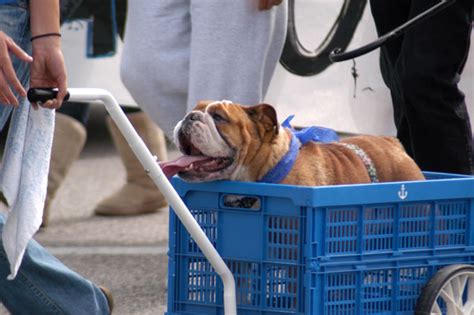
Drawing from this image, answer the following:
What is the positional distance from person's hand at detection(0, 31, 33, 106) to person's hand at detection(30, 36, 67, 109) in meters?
0.08

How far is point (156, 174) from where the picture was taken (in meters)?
3.29

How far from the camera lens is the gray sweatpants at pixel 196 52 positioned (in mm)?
4516

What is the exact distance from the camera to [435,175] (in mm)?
4051

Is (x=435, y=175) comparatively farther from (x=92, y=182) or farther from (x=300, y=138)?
(x=92, y=182)

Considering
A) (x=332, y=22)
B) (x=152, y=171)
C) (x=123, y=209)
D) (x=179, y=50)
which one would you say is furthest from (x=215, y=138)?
(x=123, y=209)

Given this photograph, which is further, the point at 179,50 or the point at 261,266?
the point at 179,50

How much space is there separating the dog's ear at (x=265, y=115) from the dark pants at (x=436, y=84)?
0.82 m

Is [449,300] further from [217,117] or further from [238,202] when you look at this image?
[217,117]

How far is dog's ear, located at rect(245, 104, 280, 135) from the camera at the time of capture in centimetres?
362

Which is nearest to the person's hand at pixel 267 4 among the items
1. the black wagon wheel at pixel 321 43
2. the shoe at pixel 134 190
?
the black wagon wheel at pixel 321 43

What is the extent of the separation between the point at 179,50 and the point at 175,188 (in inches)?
46.9

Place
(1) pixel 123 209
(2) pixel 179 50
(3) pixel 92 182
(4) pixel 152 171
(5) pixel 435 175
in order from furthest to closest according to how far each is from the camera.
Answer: (3) pixel 92 182
(1) pixel 123 209
(2) pixel 179 50
(5) pixel 435 175
(4) pixel 152 171

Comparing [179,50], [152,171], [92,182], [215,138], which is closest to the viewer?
[152,171]

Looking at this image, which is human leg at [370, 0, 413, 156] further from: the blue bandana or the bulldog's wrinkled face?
the bulldog's wrinkled face
